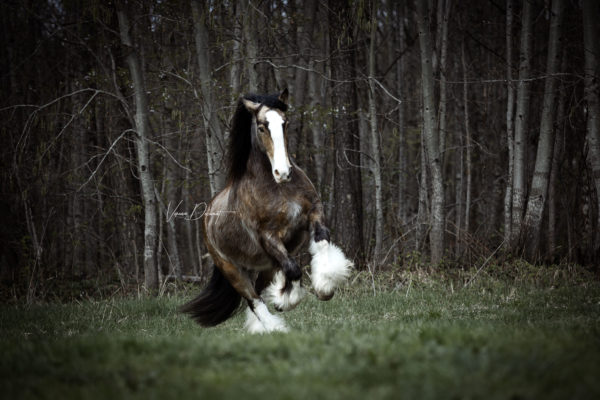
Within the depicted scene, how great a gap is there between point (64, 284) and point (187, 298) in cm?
438

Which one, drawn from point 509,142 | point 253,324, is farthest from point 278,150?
point 509,142

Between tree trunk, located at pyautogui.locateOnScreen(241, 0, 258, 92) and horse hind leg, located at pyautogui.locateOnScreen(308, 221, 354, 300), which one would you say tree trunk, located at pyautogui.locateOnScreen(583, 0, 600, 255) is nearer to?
tree trunk, located at pyautogui.locateOnScreen(241, 0, 258, 92)

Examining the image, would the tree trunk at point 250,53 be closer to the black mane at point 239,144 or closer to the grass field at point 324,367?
the black mane at point 239,144

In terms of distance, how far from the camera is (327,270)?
18.8 feet

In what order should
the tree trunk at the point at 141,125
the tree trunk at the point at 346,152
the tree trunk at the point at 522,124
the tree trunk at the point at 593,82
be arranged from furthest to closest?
the tree trunk at the point at 346,152
the tree trunk at the point at 522,124
the tree trunk at the point at 141,125
the tree trunk at the point at 593,82

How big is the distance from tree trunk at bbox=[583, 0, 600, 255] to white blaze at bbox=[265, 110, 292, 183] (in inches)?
293

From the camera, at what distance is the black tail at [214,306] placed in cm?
768

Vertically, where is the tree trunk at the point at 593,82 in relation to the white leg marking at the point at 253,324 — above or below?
above

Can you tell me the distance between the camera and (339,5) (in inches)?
513

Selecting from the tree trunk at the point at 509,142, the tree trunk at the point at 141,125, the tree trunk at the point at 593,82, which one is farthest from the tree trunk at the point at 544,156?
the tree trunk at the point at 141,125

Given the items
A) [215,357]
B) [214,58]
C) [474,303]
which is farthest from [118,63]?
[215,357]

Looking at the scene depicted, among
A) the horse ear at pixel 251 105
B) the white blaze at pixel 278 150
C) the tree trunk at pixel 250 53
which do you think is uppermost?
the tree trunk at pixel 250 53

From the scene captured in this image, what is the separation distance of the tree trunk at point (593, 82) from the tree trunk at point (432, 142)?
9.48 feet

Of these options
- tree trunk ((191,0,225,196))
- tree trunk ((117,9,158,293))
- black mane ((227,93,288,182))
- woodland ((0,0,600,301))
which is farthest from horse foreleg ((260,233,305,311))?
tree trunk ((117,9,158,293))
